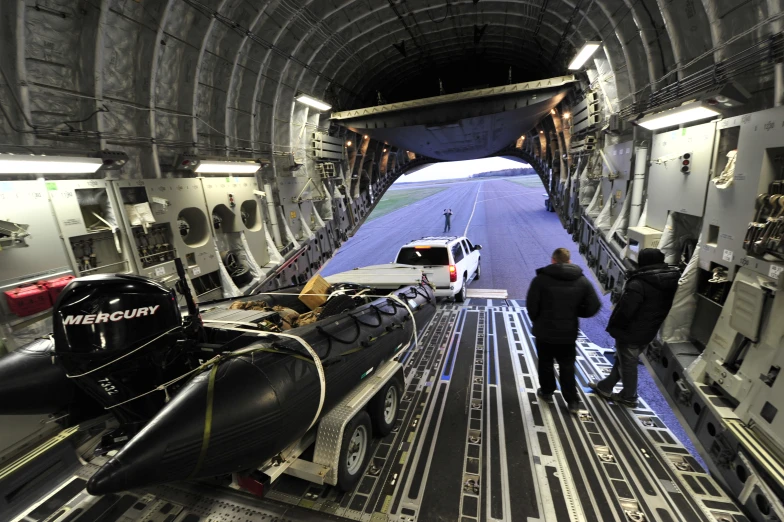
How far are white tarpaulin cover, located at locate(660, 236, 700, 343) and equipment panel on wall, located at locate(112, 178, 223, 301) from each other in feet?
26.6

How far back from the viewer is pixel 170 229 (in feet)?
20.4

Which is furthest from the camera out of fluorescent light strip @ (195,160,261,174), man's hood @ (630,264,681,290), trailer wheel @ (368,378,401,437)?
fluorescent light strip @ (195,160,261,174)

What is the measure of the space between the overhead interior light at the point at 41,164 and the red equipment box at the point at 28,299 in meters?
1.44

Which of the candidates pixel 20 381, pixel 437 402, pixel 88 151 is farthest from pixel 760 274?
pixel 88 151

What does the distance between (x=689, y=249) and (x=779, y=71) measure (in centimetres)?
228

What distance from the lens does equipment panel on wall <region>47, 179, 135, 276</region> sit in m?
4.62

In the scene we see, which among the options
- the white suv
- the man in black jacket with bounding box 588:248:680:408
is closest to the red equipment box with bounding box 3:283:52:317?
the white suv

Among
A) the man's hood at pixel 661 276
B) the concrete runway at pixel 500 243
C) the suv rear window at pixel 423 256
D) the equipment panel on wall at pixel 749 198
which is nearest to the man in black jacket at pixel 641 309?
the man's hood at pixel 661 276

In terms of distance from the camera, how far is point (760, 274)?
118 inches

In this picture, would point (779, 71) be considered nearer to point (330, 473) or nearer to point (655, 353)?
point (655, 353)

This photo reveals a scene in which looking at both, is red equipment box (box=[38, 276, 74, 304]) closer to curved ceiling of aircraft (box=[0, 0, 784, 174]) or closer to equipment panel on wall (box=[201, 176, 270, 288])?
curved ceiling of aircraft (box=[0, 0, 784, 174])

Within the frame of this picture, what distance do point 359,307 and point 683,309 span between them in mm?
4180

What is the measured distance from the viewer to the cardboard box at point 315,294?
438 centimetres

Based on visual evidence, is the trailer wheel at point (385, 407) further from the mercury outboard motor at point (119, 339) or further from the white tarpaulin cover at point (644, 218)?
the white tarpaulin cover at point (644, 218)
